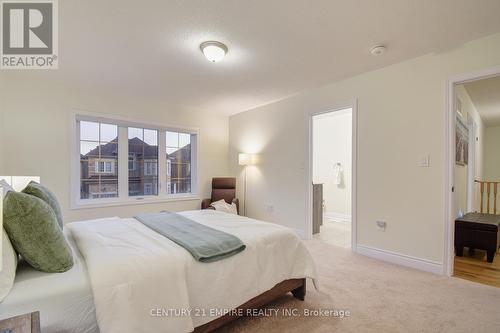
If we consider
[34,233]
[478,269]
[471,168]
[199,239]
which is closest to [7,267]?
[34,233]

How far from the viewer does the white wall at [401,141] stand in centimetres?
249

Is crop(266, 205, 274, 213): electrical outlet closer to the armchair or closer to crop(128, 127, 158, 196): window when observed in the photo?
the armchair

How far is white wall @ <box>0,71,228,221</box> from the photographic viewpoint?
3.04 metres

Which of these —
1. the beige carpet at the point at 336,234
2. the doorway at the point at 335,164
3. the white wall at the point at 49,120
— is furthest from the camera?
the doorway at the point at 335,164

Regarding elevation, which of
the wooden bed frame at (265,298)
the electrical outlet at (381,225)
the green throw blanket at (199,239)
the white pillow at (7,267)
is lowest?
the wooden bed frame at (265,298)

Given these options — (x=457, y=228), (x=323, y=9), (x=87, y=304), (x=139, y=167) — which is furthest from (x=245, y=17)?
(x=457, y=228)

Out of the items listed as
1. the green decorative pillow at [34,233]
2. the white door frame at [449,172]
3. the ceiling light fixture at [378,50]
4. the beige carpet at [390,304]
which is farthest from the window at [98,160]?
the white door frame at [449,172]

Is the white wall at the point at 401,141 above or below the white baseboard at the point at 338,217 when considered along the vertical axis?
above

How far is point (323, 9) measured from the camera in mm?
1842

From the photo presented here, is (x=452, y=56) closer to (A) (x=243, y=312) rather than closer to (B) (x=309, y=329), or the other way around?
(B) (x=309, y=329)

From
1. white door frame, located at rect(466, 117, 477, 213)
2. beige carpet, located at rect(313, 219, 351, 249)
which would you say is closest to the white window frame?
beige carpet, located at rect(313, 219, 351, 249)

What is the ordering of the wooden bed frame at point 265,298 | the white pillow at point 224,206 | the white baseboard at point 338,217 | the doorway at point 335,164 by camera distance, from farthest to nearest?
the doorway at point 335,164, the white baseboard at point 338,217, the white pillow at point 224,206, the wooden bed frame at point 265,298

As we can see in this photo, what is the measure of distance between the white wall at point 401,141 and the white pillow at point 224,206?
1.22m

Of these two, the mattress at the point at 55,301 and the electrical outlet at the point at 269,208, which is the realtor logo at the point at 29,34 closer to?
the mattress at the point at 55,301
